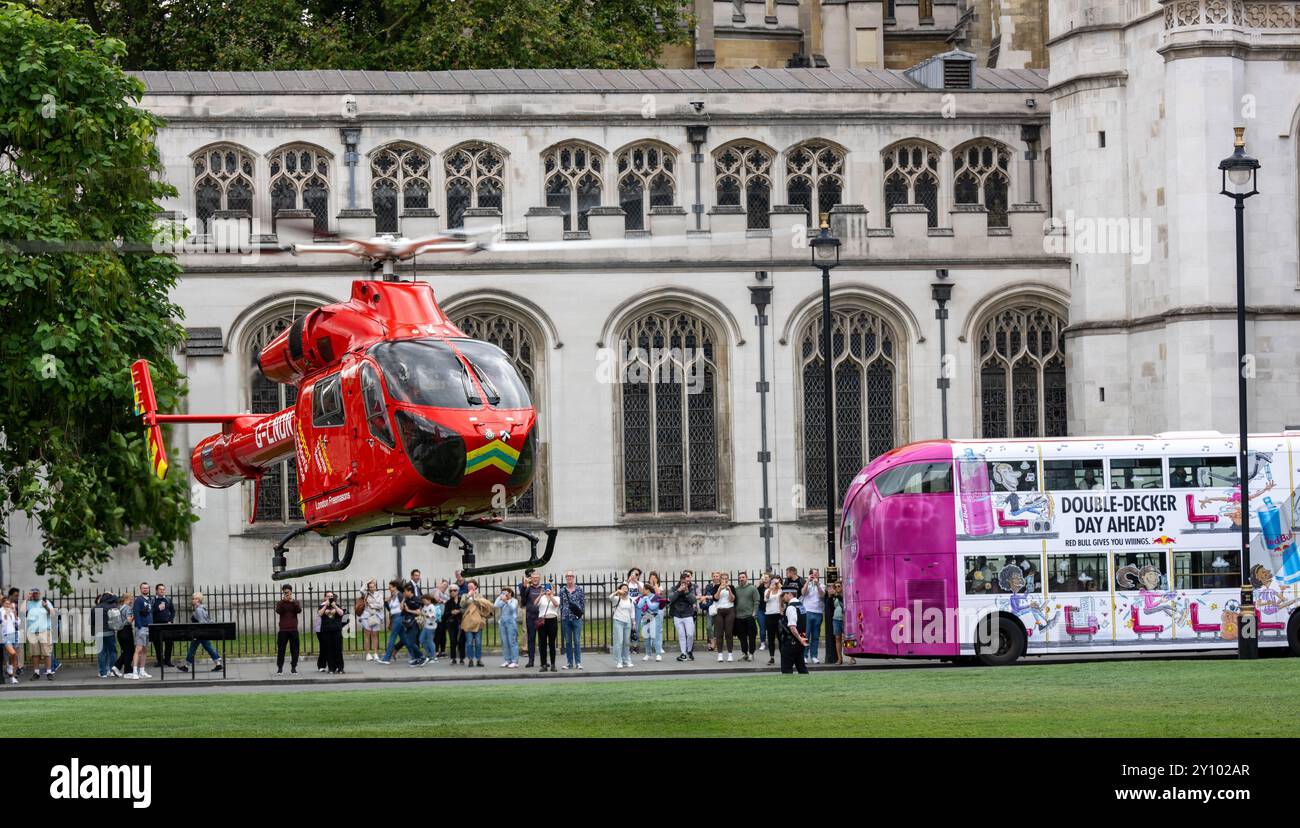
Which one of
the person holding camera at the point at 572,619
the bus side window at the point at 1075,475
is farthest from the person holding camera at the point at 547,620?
the bus side window at the point at 1075,475

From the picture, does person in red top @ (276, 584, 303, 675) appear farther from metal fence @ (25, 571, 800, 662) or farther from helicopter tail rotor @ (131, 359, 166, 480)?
helicopter tail rotor @ (131, 359, 166, 480)

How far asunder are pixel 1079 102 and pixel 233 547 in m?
16.8

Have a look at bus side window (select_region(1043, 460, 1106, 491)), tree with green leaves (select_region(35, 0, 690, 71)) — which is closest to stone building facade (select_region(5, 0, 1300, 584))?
tree with green leaves (select_region(35, 0, 690, 71))

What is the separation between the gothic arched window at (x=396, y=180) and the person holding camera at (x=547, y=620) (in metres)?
9.48

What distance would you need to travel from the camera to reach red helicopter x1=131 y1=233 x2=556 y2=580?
19891 millimetres

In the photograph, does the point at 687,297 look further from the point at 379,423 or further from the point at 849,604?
the point at 379,423

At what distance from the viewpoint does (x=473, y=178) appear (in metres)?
40.8

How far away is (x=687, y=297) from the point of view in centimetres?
4038

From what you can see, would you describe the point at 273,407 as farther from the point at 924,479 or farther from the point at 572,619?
the point at 924,479

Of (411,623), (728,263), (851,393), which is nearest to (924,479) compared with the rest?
(411,623)

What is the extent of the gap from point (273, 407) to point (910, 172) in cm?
1244

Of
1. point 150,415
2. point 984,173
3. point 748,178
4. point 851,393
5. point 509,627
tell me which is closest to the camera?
point 150,415
